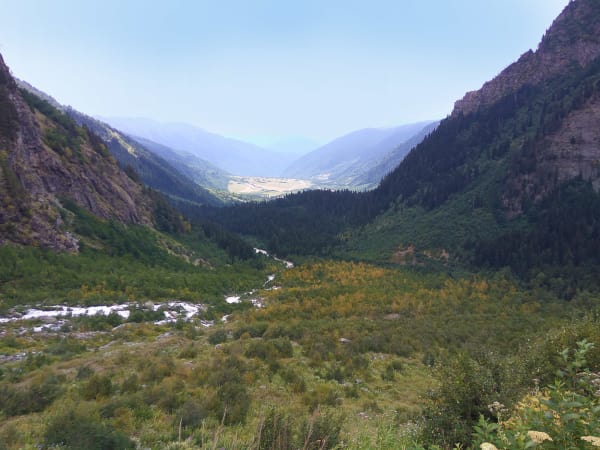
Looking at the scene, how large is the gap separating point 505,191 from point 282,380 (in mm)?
73390

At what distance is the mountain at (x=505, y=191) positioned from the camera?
2089 inches

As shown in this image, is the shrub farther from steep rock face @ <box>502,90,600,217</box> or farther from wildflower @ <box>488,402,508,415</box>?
steep rock face @ <box>502,90,600,217</box>

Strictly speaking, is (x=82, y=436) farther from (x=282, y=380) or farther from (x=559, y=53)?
(x=559, y=53)

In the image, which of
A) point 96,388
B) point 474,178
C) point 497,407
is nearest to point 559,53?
point 474,178

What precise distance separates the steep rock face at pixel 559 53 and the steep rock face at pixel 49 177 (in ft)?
383

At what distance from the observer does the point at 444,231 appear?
68625 mm

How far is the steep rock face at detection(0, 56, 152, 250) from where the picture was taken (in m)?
32.1

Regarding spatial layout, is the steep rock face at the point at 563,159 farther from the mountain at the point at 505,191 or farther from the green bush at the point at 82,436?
Answer: the green bush at the point at 82,436

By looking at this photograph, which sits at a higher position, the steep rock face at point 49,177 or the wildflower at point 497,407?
the steep rock face at point 49,177

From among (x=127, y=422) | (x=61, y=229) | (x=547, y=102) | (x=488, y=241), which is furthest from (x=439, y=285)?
(x=547, y=102)

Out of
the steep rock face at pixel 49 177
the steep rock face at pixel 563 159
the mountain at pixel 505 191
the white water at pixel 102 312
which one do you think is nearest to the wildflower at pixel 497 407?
the white water at pixel 102 312

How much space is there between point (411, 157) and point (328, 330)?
10729 cm

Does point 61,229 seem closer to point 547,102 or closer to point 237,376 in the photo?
point 237,376

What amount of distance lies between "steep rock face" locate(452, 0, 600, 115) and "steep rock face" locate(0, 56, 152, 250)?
117 m
